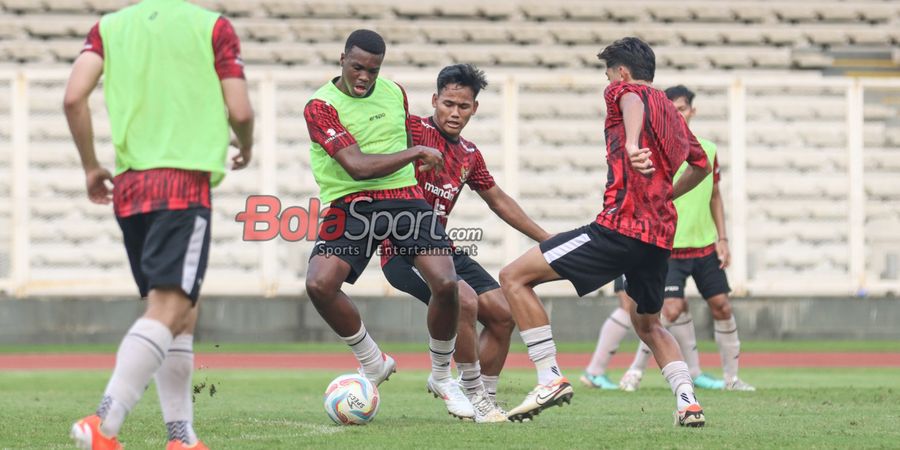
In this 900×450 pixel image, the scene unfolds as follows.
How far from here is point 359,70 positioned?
25.2 ft

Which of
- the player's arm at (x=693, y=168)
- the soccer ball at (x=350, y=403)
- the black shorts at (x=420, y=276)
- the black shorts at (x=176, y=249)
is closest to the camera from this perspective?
the black shorts at (x=176, y=249)

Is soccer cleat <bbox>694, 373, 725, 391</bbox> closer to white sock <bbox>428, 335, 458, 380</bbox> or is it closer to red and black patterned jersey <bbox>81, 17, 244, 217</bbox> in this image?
white sock <bbox>428, 335, 458, 380</bbox>

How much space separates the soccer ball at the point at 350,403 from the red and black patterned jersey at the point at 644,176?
162cm

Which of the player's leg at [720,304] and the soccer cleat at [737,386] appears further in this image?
the player's leg at [720,304]

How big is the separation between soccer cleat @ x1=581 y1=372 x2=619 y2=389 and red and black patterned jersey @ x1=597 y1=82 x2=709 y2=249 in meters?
4.33

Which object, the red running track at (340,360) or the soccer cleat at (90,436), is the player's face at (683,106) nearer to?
the red running track at (340,360)

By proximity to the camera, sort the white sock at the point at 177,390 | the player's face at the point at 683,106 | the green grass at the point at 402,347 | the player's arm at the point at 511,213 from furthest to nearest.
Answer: the green grass at the point at 402,347
the player's face at the point at 683,106
the player's arm at the point at 511,213
the white sock at the point at 177,390

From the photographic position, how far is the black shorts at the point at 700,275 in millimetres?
11414

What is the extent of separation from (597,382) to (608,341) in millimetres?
383

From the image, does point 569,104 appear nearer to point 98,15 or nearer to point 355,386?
point 98,15

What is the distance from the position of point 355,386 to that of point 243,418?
75cm

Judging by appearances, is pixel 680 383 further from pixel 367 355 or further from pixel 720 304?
pixel 720 304

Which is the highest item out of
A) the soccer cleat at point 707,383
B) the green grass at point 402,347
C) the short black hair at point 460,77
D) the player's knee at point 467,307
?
the short black hair at point 460,77

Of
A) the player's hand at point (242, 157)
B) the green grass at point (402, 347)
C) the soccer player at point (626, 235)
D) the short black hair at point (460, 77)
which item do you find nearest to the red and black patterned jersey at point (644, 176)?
the soccer player at point (626, 235)
